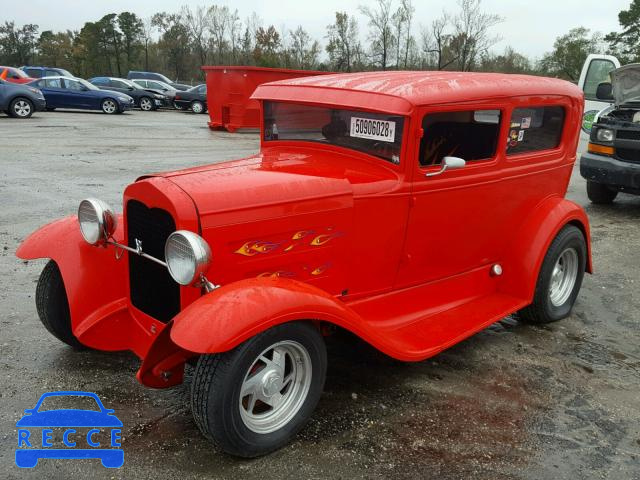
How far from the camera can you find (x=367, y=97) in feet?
10.9

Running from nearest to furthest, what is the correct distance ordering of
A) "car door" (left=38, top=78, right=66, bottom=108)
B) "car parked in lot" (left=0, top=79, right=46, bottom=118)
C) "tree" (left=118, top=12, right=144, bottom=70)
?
1. "car parked in lot" (left=0, top=79, right=46, bottom=118)
2. "car door" (left=38, top=78, right=66, bottom=108)
3. "tree" (left=118, top=12, right=144, bottom=70)

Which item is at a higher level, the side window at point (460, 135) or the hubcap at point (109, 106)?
the side window at point (460, 135)

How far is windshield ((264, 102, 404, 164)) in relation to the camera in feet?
10.9

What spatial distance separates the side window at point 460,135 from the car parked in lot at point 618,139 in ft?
15.4

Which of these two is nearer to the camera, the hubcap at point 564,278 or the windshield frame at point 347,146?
the windshield frame at point 347,146

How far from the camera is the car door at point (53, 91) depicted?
787 inches

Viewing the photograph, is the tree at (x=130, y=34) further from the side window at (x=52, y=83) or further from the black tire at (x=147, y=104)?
the side window at (x=52, y=83)

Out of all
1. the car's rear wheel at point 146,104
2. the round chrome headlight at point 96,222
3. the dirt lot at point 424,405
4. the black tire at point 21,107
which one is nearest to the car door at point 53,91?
the black tire at point 21,107

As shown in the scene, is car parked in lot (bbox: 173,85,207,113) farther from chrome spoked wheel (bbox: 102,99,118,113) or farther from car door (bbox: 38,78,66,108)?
car door (bbox: 38,78,66,108)

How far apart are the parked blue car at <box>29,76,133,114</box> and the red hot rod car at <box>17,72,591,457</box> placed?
62.7 ft

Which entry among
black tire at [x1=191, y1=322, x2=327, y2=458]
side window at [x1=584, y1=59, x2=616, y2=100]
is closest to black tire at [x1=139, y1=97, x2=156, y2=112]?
side window at [x1=584, y1=59, x2=616, y2=100]

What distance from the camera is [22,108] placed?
1753 cm

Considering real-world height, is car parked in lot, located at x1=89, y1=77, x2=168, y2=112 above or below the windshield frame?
below

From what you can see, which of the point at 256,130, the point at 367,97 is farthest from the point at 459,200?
the point at 256,130
